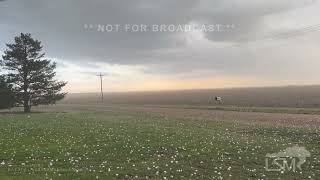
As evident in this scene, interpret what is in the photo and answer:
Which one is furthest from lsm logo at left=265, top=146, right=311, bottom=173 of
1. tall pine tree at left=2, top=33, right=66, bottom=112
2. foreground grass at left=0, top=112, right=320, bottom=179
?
tall pine tree at left=2, top=33, right=66, bottom=112

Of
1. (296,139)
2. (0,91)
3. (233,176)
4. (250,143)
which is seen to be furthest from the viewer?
(0,91)

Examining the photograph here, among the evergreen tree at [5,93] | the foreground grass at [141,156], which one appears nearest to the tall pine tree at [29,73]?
the evergreen tree at [5,93]

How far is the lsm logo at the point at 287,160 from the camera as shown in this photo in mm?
20127

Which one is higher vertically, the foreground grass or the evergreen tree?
the evergreen tree

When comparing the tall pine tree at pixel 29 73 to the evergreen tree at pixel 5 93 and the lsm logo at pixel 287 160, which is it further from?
the lsm logo at pixel 287 160

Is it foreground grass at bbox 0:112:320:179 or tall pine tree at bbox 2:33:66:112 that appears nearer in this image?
foreground grass at bbox 0:112:320:179

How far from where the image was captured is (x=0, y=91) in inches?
3214

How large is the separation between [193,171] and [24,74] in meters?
69.1

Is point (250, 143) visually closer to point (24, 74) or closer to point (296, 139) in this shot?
point (296, 139)

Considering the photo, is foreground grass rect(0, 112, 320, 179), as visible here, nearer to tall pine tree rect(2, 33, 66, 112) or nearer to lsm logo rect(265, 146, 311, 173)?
lsm logo rect(265, 146, 311, 173)

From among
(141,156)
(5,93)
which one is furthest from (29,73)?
(141,156)

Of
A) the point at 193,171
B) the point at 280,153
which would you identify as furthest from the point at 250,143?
the point at 193,171

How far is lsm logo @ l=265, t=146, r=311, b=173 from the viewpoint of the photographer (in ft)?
66.0

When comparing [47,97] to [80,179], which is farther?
[47,97]
